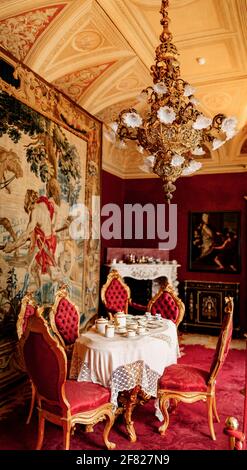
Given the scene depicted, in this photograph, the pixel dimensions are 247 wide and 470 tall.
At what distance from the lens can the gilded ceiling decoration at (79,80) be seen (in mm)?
5213

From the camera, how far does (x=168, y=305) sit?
198 inches

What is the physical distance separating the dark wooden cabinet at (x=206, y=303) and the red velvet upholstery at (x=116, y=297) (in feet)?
8.56

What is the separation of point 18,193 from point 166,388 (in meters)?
2.89

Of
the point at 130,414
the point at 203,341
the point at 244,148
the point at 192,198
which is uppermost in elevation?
the point at 244,148

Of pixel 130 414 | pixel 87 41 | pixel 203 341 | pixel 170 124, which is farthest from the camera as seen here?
pixel 203 341

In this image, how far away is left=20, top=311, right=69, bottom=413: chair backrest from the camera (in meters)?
2.75

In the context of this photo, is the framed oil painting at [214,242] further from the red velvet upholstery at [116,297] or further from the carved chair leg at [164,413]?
the carved chair leg at [164,413]

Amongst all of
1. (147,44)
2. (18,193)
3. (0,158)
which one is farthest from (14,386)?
(147,44)

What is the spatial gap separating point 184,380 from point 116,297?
2672mm

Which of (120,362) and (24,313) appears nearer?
(120,362)

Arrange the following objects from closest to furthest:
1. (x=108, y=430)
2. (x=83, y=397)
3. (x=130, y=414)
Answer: (x=83, y=397), (x=108, y=430), (x=130, y=414)

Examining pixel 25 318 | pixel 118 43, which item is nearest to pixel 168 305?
pixel 25 318

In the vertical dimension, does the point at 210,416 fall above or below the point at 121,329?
below

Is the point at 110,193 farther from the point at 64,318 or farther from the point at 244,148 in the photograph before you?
the point at 64,318
